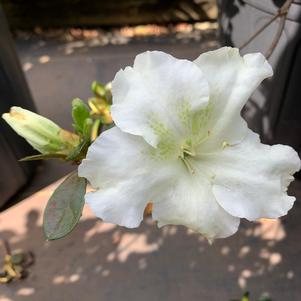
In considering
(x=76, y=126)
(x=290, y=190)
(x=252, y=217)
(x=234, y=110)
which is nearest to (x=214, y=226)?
(x=252, y=217)

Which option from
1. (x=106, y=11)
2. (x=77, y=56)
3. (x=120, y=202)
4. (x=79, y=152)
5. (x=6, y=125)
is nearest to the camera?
(x=120, y=202)

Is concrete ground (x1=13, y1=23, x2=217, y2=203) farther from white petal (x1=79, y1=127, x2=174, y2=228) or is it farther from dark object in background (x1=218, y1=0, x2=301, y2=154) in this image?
white petal (x1=79, y1=127, x2=174, y2=228)

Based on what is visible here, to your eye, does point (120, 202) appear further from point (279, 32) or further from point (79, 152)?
point (279, 32)

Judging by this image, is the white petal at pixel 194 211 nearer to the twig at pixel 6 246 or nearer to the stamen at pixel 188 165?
the stamen at pixel 188 165

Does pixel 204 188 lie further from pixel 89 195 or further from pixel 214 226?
pixel 89 195

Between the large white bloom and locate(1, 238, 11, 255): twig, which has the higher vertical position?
the large white bloom

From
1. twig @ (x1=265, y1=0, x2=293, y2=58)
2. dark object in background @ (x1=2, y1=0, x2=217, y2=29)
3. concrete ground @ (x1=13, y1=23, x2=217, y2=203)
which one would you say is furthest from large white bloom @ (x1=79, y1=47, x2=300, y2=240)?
dark object in background @ (x1=2, y1=0, x2=217, y2=29)

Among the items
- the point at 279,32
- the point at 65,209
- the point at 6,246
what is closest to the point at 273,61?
the point at 279,32
